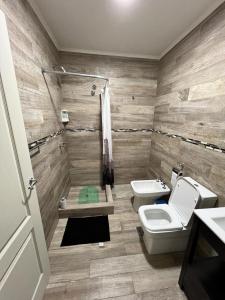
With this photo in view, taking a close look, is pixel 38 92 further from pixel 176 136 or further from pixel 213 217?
pixel 213 217

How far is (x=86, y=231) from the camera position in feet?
6.15

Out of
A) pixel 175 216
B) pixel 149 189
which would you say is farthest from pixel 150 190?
pixel 175 216

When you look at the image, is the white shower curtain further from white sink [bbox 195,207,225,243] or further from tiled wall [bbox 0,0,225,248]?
white sink [bbox 195,207,225,243]

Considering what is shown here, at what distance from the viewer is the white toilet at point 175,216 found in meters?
1.41

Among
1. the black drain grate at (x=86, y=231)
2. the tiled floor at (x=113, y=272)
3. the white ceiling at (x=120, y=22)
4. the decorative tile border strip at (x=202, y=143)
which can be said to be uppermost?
Result: the white ceiling at (x=120, y=22)

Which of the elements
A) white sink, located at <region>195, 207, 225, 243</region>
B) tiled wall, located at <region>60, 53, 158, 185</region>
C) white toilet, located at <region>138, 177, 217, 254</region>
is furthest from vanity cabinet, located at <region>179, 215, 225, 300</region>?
tiled wall, located at <region>60, 53, 158, 185</region>

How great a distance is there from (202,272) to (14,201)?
1.54 metres

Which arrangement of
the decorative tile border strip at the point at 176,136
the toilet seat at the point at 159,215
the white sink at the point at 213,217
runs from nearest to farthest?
1. the white sink at the point at 213,217
2. the decorative tile border strip at the point at 176,136
3. the toilet seat at the point at 159,215

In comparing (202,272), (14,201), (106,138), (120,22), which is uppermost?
(120,22)

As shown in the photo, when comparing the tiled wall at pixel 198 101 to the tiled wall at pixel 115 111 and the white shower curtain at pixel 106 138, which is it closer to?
the tiled wall at pixel 115 111

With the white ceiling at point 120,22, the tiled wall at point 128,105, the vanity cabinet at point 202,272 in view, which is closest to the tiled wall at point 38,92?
the tiled wall at point 128,105

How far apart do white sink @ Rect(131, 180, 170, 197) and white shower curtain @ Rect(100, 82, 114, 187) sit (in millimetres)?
586

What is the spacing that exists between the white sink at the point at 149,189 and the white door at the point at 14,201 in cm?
140

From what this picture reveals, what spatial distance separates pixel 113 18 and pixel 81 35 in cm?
54
